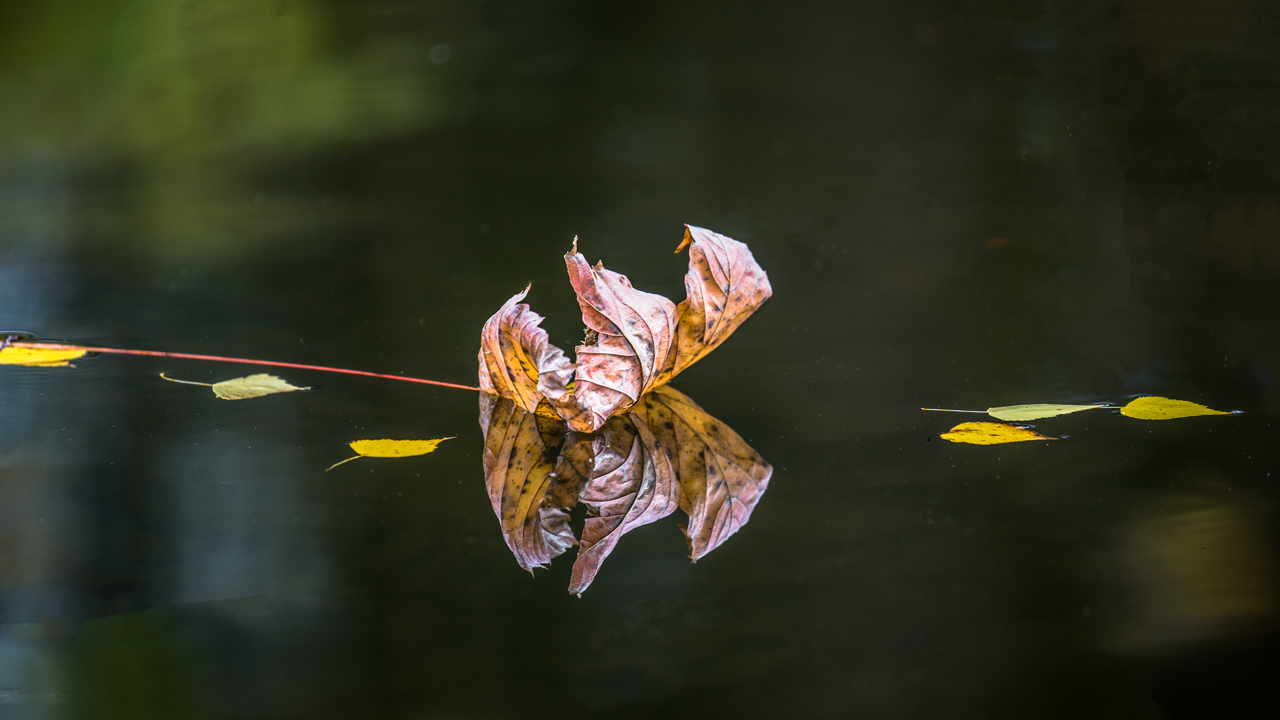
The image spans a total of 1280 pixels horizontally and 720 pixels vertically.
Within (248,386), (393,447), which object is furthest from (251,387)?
(393,447)

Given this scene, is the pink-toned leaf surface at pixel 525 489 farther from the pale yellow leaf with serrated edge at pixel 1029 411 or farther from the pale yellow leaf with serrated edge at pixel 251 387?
the pale yellow leaf with serrated edge at pixel 1029 411

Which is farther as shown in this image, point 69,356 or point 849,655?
point 69,356

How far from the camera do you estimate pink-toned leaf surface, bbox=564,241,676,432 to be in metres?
0.75

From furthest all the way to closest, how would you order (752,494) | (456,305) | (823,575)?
1. (456,305)
2. (752,494)
3. (823,575)

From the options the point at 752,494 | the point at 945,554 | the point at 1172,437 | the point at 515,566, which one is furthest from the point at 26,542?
the point at 1172,437

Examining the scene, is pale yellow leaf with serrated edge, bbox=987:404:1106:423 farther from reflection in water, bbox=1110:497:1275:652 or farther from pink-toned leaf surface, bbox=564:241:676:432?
pink-toned leaf surface, bbox=564:241:676:432

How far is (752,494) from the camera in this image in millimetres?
641

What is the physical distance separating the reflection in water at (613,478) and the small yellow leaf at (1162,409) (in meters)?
0.42

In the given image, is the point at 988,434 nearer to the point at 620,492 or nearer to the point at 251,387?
the point at 620,492

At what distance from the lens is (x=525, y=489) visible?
65cm

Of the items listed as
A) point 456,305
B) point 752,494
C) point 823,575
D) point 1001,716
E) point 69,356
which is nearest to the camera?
point 1001,716

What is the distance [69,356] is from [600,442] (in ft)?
2.57

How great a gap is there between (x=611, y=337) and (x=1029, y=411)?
0.43 meters

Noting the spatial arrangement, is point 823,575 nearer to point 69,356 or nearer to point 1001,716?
point 1001,716
